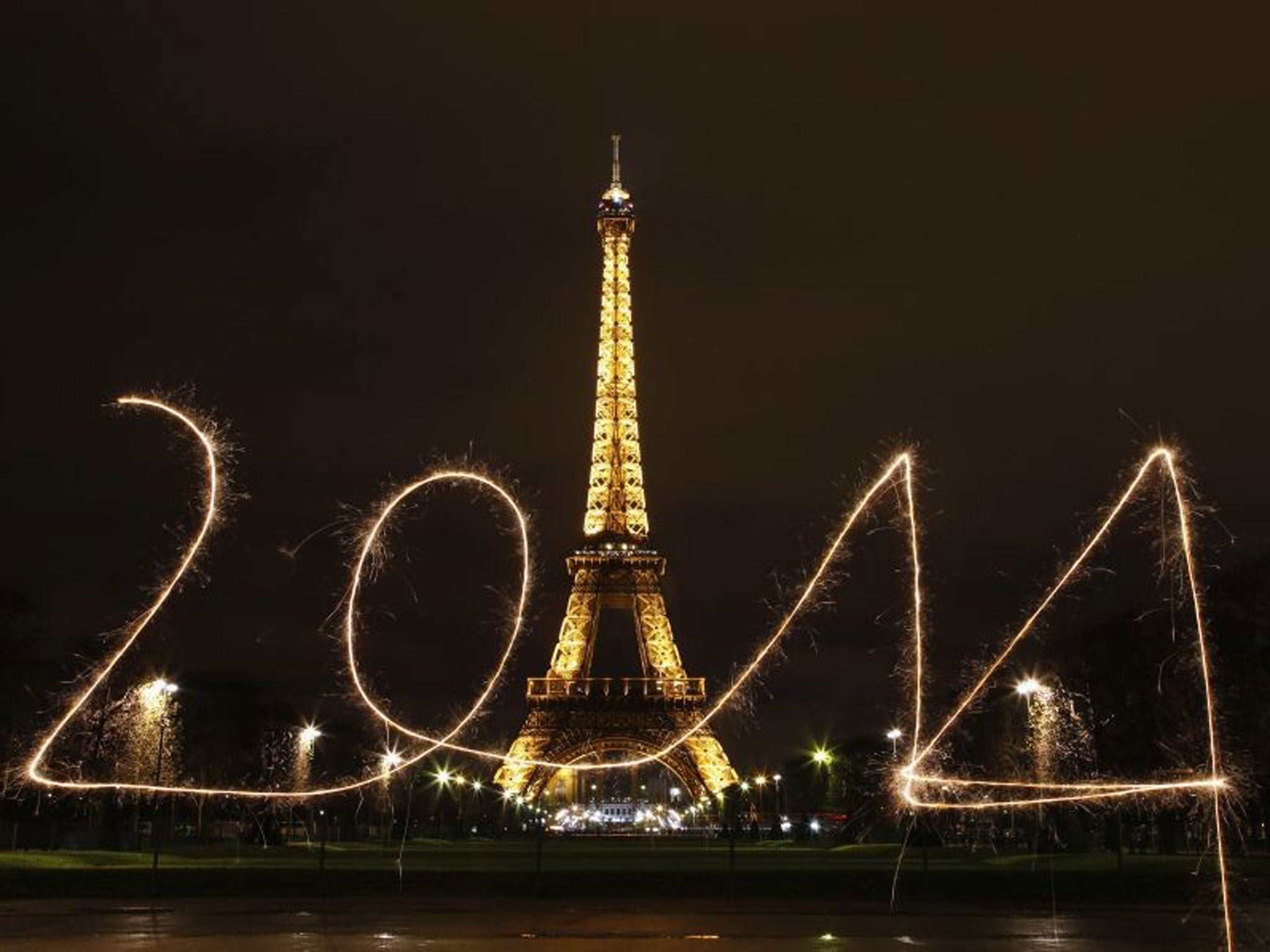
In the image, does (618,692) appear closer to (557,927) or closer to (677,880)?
(677,880)

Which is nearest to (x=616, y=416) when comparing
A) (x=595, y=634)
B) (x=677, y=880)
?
(x=595, y=634)

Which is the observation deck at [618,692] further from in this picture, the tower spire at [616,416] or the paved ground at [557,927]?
the paved ground at [557,927]

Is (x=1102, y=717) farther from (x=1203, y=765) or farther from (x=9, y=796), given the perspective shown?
(x=9, y=796)

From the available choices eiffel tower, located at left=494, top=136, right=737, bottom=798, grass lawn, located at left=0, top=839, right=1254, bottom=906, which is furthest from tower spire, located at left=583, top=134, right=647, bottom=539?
grass lawn, located at left=0, top=839, right=1254, bottom=906

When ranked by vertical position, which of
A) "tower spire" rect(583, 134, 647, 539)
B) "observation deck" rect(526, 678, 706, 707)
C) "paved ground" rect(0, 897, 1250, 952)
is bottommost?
"paved ground" rect(0, 897, 1250, 952)

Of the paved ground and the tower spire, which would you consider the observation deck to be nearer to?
the tower spire

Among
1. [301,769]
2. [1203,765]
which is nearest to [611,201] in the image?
[301,769]

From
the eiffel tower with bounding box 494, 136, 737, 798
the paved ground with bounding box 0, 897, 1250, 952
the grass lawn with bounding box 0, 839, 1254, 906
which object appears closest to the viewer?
the paved ground with bounding box 0, 897, 1250, 952
